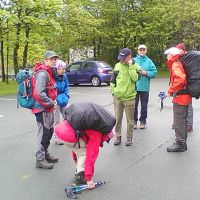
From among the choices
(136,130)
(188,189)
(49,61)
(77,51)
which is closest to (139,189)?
(188,189)

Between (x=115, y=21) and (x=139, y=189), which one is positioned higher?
(x=115, y=21)

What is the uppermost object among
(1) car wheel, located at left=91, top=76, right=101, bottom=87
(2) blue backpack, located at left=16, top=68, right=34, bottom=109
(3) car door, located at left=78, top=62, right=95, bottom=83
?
(2) blue backpack, located at left=16, top=68, right=34, bottom=109

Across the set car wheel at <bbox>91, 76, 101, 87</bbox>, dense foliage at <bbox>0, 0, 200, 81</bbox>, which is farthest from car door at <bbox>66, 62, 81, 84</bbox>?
dense foliage at <bbox>0, 0, 200, 81</bbox>

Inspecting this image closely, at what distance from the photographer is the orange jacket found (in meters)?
7.44

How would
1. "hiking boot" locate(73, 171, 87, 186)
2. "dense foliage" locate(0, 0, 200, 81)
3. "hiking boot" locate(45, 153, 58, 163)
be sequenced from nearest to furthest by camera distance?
1. "hiking boot" locate(73, 171, 87, 186)
2. "hiking boot" locate(45, 153, 58, 163)
3. "dense foliage" locate(0, 0, 200, 81)

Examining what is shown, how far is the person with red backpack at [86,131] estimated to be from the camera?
559 centimetres

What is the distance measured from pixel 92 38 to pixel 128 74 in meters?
30.3

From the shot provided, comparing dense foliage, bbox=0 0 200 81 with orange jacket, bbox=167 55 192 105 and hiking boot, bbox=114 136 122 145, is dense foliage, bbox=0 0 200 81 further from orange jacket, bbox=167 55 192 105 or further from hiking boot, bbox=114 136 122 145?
orange jacket, bbox=167 55 192 105

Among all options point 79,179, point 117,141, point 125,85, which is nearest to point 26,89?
point 79,179

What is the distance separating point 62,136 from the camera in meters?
5.74

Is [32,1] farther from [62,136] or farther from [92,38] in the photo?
[62,136]

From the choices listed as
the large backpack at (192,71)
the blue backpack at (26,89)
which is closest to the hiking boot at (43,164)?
the blue backpack at (26,89)

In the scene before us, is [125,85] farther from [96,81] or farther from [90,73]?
[90,73]

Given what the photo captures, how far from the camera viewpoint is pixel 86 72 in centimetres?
2453
